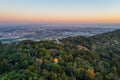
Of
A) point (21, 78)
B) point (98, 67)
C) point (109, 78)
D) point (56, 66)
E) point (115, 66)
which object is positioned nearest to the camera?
point (21, 78)

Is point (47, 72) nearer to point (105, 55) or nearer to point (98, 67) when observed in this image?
point (98, 67)

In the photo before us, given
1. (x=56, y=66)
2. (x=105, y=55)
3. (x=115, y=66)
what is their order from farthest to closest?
1. (x=105, y=55)
2. (x=115, y=66)
3. (x=56, y=66)

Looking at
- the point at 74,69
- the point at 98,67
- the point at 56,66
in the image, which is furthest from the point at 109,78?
the point at 56,66

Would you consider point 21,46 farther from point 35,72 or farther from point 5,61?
point 35,72

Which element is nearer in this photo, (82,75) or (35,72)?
(35,72)

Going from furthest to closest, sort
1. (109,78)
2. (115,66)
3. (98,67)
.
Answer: (115,66) → (98,67) → (109,78)

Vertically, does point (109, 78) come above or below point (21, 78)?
below

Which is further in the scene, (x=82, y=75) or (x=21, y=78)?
(x=82, y=75)

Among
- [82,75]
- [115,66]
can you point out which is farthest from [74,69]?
[115,66]

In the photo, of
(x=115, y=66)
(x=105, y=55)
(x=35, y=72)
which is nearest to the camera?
(x=35, y=72)
